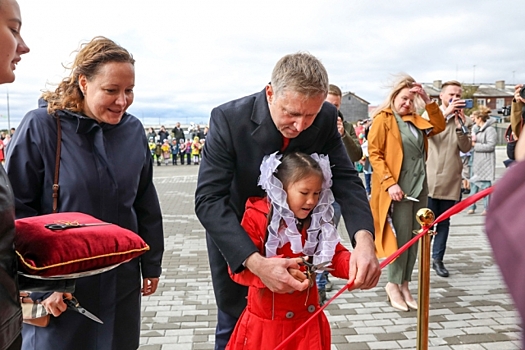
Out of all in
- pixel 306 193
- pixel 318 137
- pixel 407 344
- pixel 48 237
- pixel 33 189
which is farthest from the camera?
pixel 407 344

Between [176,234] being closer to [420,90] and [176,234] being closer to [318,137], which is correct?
[420,90]

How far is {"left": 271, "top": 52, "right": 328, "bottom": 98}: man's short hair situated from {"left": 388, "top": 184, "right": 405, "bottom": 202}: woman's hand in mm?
2334

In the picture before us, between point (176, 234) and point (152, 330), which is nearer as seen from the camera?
point (152, 330)

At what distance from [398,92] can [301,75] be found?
2570 mm

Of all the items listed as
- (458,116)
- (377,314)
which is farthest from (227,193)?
(458,116)

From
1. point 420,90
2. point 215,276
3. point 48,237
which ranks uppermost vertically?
point 420,90

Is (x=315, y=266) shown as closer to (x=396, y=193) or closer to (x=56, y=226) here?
(x=56, y=226)

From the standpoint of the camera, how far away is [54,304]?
6.49 ft

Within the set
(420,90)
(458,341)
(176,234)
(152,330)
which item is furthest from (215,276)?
(176,234)

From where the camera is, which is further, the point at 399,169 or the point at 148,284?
the point at 399,169

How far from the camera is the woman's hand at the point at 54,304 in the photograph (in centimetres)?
198

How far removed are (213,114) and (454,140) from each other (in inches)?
135

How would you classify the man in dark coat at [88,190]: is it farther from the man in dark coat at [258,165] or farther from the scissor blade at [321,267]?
the scissor blade at [321,267]

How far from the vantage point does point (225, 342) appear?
2.69 metres
